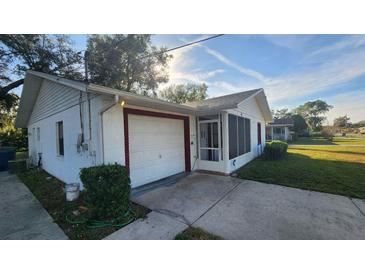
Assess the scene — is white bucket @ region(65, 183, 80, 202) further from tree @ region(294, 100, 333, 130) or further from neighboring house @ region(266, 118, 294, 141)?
tree @ region(294, 100, 333, 130)

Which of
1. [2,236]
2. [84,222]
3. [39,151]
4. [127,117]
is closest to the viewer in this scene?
[2,236]

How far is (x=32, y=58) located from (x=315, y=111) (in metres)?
72.6

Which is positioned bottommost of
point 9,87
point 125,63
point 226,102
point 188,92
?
point 226,102

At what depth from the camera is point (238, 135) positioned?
7965 mm

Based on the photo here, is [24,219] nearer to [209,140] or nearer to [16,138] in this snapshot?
A: [209,140]

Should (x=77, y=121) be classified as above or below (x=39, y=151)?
above

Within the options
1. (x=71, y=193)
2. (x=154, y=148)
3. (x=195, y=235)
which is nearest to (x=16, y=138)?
(x=71, y=193)

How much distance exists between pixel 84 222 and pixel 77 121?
10.1 ft

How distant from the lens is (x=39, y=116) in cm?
880

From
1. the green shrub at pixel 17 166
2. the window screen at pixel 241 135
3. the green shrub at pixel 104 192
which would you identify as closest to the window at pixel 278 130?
the window screen at pixel 241 135

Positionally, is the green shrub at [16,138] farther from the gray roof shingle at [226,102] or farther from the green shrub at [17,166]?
the gray roof shingle at [226,102]

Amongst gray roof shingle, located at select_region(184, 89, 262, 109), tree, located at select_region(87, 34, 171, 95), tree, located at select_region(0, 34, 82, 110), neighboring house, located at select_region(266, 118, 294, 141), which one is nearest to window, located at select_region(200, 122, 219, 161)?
gray roof shingle, located at select_region(184, 89, 262, 109)

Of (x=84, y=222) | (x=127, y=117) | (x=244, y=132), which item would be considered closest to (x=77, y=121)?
(x=127, y=117)
